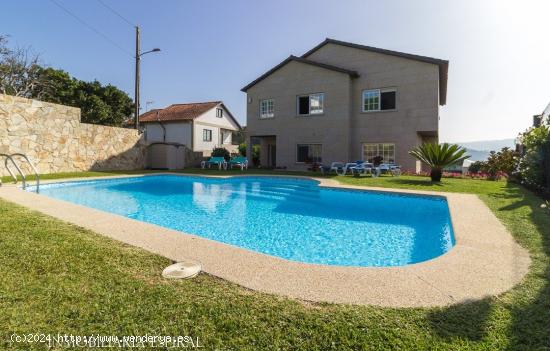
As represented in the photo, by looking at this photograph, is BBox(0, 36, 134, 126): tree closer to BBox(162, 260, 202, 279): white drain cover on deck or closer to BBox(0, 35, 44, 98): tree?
BBox(0, 35, 44, 98): tree

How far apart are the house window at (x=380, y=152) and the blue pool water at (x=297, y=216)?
754 centimetres

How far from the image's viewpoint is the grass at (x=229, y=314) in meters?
2.28

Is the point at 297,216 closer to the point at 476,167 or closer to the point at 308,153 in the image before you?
the point at 308,153

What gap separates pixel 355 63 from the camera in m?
21.5

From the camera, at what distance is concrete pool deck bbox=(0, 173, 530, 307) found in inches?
117

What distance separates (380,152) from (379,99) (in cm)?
364

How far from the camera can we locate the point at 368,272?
3564 mm

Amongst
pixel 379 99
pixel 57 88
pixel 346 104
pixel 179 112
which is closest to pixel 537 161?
pixel 379 99

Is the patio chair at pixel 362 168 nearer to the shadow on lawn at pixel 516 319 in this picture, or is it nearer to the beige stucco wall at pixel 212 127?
the shadow on lawn at pixel 516 319

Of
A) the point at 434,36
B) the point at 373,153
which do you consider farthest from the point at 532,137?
the point at 373,153

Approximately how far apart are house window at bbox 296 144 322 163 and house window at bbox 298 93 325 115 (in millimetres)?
2524

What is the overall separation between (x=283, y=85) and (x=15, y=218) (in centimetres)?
2050

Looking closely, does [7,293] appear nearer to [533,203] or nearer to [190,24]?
[533,203]

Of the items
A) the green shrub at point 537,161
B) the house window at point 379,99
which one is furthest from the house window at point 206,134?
the green shrub at point 537,161
